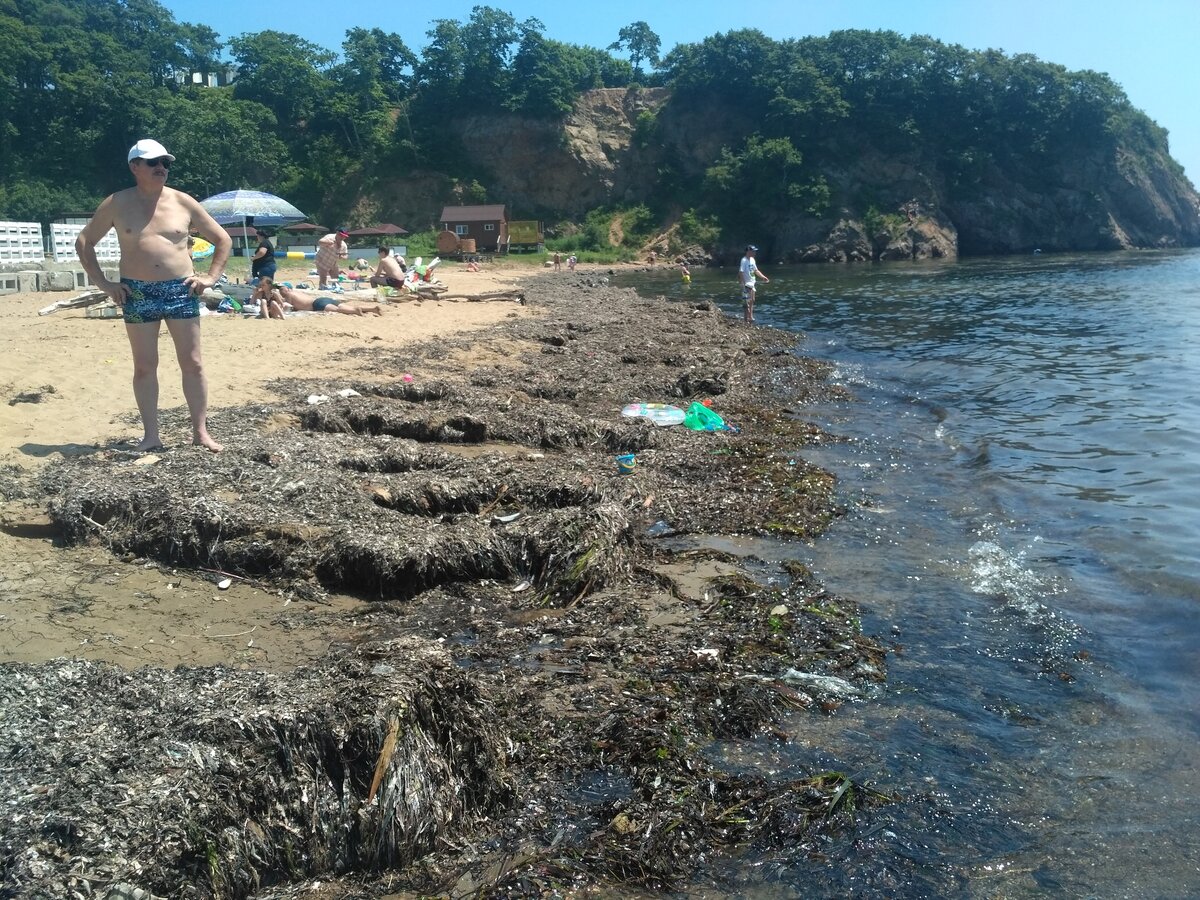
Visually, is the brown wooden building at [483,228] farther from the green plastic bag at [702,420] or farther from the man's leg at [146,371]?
the man's leg at [146,371]

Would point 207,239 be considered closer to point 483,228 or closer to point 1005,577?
point 1005,577

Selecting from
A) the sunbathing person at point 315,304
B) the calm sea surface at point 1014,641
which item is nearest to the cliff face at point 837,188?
the sunbathing person at point 315,304

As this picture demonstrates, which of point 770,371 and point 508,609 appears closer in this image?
point 508,609

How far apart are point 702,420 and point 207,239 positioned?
570 cm

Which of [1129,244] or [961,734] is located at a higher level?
[1129,244]

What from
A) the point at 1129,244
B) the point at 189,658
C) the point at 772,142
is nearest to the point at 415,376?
the point at 189,658

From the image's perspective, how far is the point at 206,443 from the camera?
666 centimetres

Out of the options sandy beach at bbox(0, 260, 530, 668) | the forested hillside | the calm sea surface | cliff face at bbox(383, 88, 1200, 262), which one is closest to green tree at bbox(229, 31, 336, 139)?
the forested hillside

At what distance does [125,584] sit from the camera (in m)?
5.07

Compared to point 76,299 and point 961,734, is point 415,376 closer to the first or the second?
point 76,299

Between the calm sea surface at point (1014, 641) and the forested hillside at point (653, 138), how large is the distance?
50038mm

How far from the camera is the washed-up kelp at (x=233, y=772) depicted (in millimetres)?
2711

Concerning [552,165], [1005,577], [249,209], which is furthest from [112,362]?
[552,165]

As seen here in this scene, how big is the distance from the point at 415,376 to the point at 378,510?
18.0 ft
